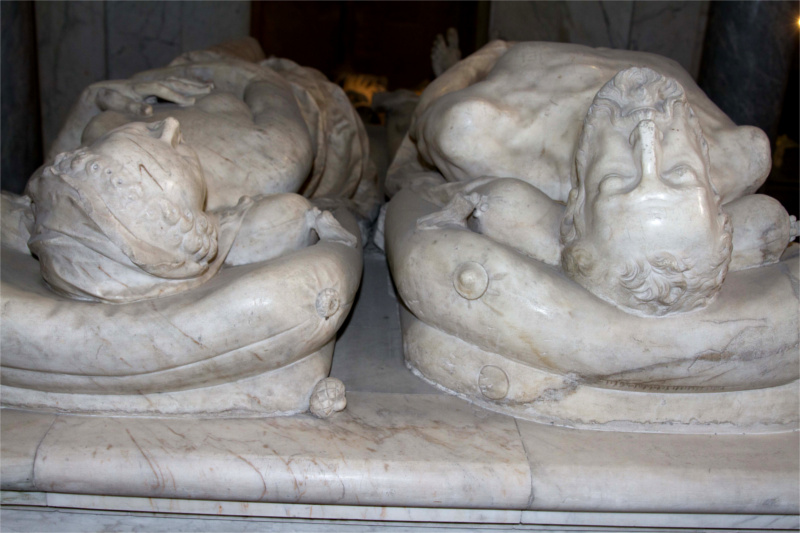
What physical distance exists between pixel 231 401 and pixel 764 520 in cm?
162

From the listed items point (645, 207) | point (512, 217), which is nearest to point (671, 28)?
point (512, 217)

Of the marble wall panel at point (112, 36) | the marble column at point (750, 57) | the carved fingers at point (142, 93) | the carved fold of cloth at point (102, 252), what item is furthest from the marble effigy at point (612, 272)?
the marble wall panel at point (112, 36)

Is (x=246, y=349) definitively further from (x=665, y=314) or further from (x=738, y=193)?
(x=738, y=193)

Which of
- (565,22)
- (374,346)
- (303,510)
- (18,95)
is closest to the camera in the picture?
(303,510)

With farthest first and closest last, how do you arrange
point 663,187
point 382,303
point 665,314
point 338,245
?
1. point 382,303
2. point 338,245
3. point 665,314
4. point 663,187

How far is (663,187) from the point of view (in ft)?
6.44

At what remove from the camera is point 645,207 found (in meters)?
1.96

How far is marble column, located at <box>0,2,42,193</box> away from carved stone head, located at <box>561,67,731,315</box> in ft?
11.2

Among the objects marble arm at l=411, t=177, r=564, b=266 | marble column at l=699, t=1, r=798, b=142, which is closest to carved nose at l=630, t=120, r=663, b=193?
marble arm at l=411, t=177, r=564, b=266

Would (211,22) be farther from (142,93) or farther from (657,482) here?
(657,482)

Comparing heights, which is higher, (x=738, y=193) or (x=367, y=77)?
(x=738, y=193)

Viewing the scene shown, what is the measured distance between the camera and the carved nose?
1.97m

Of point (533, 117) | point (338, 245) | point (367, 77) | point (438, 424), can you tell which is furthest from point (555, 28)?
point (438, 424)

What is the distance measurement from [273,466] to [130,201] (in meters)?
0.83
